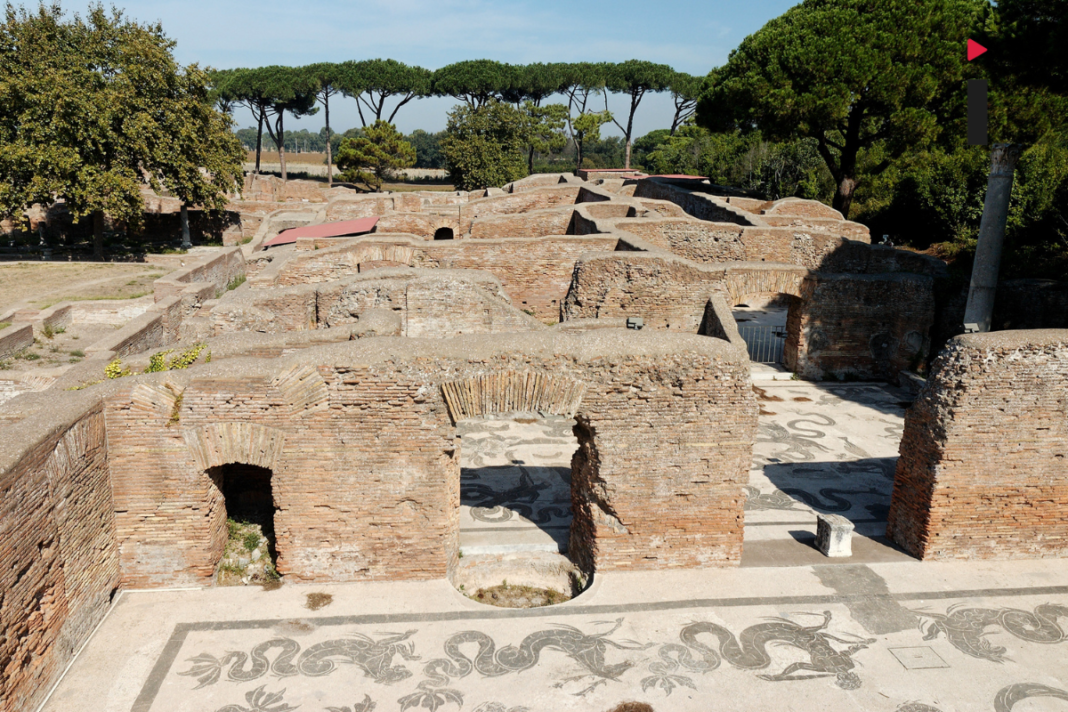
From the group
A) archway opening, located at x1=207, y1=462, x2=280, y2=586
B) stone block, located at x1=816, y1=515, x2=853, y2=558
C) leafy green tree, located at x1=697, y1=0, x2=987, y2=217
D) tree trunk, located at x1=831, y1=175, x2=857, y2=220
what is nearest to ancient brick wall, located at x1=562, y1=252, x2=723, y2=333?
stone block, located at x1=816, y1=515, x2=853, y2=558

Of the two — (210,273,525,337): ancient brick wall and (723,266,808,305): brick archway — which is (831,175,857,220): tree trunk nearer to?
(723,266,808,305): brick archway

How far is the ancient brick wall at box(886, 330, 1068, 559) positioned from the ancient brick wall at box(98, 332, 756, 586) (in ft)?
6.51

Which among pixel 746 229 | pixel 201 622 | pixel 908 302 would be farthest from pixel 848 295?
pixel 201 622

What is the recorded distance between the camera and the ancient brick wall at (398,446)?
5.88 m

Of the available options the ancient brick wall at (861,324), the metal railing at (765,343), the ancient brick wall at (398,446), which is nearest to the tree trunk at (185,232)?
the metal railing at (765,343)

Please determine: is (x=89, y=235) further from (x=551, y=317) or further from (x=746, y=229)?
(x=746, y=229)

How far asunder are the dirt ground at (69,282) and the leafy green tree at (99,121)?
64.3 inches

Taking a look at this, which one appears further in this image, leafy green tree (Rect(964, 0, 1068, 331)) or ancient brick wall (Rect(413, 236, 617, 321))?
ancient brick wall (Rect(413, 236, 617, 321))

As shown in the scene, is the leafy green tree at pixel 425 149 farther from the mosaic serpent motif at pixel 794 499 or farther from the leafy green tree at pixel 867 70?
the mosaic serpent motif at pixel 794 499

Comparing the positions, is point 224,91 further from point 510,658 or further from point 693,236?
point 510,658

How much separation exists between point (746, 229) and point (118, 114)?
18.5 m

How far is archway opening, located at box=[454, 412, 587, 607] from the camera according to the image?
702 cm

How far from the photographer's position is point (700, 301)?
38.9 ft

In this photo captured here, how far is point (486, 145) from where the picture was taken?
1377 inches
